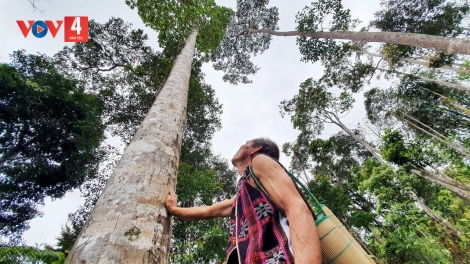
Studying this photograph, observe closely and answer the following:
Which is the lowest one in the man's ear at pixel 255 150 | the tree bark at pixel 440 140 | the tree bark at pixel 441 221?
the man's ear at pixel 255 150

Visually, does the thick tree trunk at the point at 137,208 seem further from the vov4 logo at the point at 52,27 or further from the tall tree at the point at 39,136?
the tall tree at the point at 39,136

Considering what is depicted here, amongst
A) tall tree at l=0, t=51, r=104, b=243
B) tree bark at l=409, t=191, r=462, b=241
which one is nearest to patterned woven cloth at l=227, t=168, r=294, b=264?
tall tree at l=0, t=51, r=104, b=243

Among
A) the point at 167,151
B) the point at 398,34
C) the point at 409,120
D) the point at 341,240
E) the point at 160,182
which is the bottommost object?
the point at 341,240

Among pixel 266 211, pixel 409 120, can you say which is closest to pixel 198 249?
pixel 266 211

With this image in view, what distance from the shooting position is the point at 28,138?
1145 centimetres

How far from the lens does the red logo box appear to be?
5.72 meters

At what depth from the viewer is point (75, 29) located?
6387mm

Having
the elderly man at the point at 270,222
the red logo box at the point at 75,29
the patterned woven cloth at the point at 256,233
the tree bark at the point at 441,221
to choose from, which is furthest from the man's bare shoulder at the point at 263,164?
the tree bark at the point at 441,221

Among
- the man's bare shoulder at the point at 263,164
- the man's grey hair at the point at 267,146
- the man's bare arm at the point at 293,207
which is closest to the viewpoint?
the man's bare arm at the point at 293,207

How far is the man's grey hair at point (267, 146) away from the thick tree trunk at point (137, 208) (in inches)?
21.7

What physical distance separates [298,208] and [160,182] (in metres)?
0.74

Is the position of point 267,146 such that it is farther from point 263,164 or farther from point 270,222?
point 270,222

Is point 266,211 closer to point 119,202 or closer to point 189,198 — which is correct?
point 119,202

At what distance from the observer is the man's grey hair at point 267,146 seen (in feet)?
4.66
